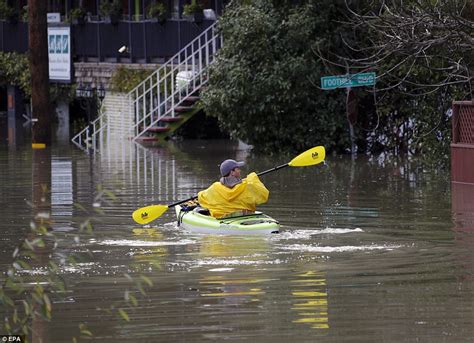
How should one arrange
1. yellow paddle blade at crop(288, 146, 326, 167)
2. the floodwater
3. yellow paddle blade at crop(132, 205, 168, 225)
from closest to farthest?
the floodwater → yellow paddle blade at crop(132, 205, 168, 225) → yellow paddle blade at crop(288, 146, 326, 167)

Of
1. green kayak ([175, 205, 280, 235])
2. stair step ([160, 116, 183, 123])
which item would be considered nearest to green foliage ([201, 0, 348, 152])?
stair step ([160, 116, 183, 123])

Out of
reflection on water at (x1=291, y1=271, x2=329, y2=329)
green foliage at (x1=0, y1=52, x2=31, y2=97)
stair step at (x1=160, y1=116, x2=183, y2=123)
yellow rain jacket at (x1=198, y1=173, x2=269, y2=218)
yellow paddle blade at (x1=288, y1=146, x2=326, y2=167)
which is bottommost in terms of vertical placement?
reflection on water at (x1=291, y1=271, x2=329, y2=329)

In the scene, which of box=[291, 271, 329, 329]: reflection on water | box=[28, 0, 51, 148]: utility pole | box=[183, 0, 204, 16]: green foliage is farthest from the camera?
box=[183, 0, 204, 16]: green foliage

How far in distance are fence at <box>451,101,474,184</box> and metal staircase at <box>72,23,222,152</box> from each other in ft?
38.9

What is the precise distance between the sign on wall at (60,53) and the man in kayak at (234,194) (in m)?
25.6

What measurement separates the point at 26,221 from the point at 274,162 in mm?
10915

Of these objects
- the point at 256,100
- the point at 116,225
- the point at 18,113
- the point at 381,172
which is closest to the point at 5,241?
the point at 116,225

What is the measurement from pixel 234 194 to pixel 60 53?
88.1 ft

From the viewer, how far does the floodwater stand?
10.4 meters

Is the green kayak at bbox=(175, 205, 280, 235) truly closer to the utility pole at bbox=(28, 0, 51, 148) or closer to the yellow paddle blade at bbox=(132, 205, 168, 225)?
the yellow paddle blade at bbox=(132, 205, 168, 225)

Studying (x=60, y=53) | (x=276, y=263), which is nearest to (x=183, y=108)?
(x=60, y=53)

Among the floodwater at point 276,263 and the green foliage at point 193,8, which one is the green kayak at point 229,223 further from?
the green foliage at point 193,8

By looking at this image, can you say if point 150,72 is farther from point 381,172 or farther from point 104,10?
point 381,172

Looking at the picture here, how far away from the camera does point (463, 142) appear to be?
2320 centimetres
